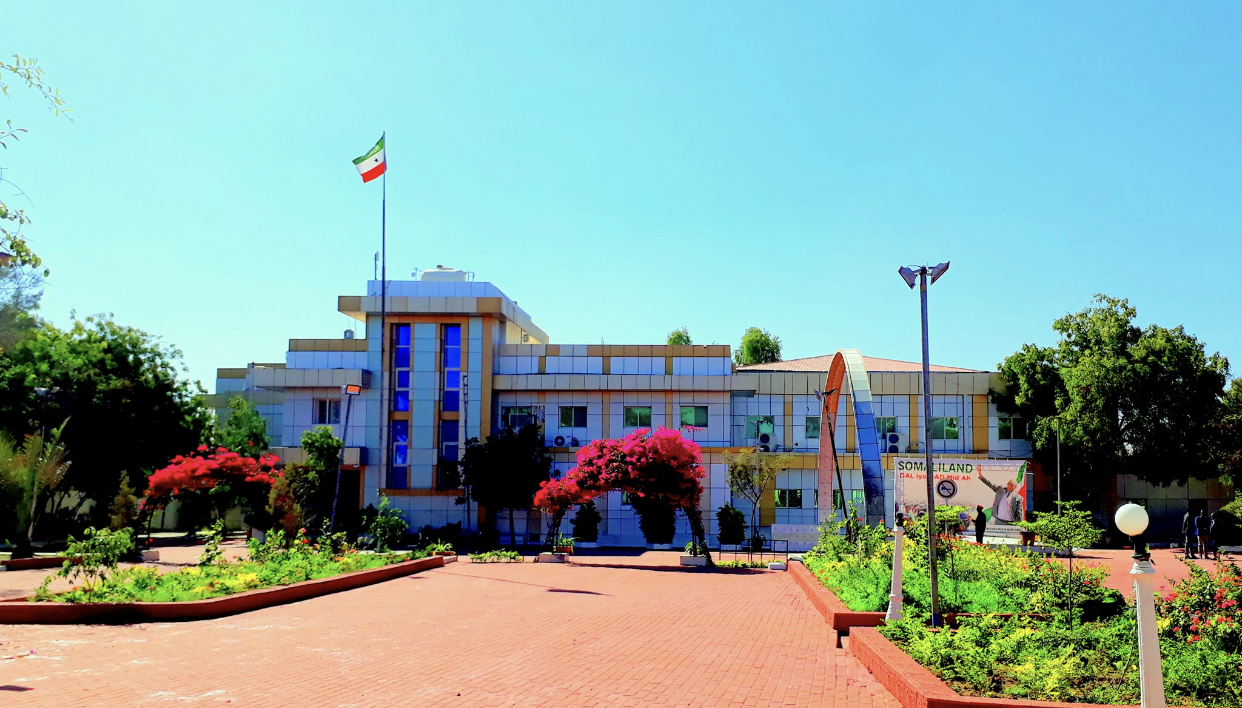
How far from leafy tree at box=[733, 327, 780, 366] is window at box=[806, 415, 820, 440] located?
26.1 m

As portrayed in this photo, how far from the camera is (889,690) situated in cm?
899

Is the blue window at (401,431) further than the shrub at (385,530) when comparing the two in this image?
Yes

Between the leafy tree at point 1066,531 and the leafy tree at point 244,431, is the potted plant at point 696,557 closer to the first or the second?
the leafy tree at point 1066,531

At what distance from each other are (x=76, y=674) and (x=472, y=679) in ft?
13.0

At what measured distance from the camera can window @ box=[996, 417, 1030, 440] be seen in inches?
1722

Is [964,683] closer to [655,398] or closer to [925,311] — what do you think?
[925,311]

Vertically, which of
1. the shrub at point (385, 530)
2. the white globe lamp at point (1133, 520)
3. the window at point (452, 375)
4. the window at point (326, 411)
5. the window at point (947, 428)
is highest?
the window at point (452, 375)

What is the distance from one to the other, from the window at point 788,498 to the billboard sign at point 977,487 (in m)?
7.60

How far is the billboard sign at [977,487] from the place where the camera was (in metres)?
35.0

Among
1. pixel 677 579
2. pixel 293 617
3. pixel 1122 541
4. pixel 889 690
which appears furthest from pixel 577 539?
pixel 889 690

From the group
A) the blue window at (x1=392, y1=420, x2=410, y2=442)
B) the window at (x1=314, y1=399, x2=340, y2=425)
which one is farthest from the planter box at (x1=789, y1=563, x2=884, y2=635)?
the window at (x1=314, y1=399, x2=340, y2=425)

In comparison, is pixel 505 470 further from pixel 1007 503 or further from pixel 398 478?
pixel 1007 503


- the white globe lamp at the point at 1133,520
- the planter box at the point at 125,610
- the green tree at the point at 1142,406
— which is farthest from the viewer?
the green tree at the point at 1142,406

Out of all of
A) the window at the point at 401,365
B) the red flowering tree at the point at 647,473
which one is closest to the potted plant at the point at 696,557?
the red flowering tree at the point at 647,473
